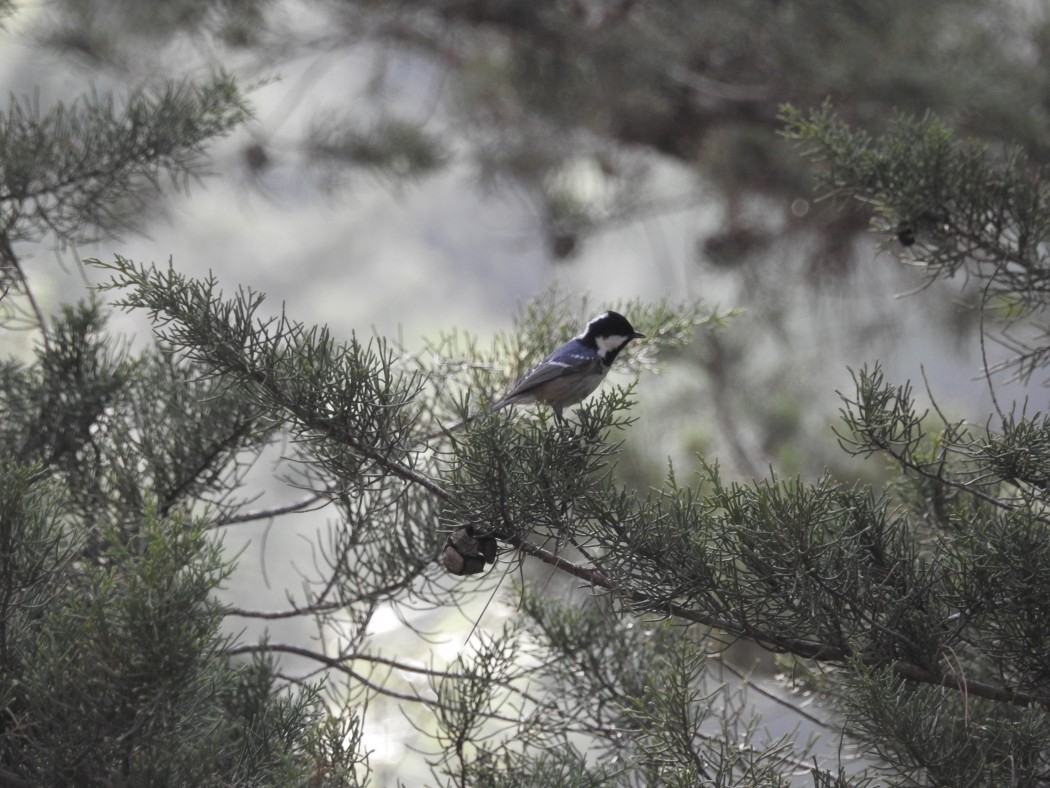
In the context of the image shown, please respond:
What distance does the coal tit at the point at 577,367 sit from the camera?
85 cm

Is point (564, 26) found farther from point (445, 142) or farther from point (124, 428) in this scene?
point (124, 428)

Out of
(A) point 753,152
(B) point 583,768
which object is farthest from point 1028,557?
(A) point 753,152

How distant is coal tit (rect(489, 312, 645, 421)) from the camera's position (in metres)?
0.85

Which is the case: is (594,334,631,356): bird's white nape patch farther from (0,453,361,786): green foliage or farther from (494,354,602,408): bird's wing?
(0,453,361,786): green foliage

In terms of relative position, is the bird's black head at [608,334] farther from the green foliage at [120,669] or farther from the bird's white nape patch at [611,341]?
the green foliage at [120,669]

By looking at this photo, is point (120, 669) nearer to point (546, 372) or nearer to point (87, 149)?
point (546, 372)

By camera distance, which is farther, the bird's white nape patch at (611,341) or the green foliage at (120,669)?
the bird's white nape patch at (611,341)

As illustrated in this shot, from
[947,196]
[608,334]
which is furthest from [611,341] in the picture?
[947,196]

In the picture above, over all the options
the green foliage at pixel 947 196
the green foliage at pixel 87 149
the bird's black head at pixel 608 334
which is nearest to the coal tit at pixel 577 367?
the bird's black head at pixel 608 334

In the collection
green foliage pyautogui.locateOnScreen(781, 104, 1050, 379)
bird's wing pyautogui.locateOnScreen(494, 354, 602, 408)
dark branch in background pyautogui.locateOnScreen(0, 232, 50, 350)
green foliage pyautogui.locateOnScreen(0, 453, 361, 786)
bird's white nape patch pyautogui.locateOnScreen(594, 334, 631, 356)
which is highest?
green foliage pyautogui.locateOnScreen(781, 104, 1050, 379)

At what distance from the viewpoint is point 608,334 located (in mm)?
915

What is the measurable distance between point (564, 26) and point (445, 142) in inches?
15.0

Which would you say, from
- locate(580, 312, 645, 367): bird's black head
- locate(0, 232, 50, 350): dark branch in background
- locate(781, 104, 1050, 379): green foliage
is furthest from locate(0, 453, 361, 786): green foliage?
locate(781, 104, 1050, 379): green foliage

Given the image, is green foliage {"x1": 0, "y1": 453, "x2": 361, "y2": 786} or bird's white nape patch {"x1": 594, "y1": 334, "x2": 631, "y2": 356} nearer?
green foliage {"x1": 0, "y1": 453, "x2": 361, "y2": 786}
